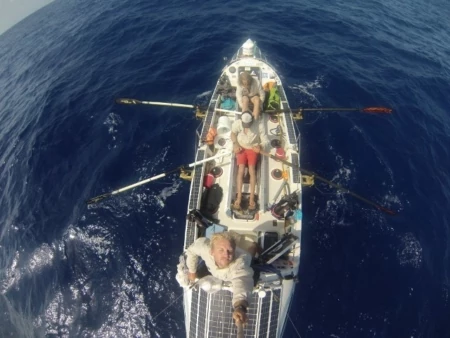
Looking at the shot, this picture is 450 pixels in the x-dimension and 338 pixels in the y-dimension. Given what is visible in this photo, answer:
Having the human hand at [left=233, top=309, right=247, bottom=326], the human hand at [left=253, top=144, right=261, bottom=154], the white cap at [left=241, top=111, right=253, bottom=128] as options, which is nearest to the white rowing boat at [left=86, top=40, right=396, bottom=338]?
the human hand at [left=233, top=309, right=247, bottom=326]

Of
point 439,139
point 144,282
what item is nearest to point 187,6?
point 439,139

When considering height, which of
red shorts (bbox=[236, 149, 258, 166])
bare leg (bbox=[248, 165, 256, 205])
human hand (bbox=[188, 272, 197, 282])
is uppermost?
red shorts (bbox=[236, 149, 258, 166])

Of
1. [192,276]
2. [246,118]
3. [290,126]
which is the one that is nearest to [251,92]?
[290,126]

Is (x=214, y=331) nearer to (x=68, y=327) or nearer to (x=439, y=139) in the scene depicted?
(x=68, y=327)

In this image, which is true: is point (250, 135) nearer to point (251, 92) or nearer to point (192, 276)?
point (251, 92)

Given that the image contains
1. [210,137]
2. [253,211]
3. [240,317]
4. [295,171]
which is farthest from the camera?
[210,137]

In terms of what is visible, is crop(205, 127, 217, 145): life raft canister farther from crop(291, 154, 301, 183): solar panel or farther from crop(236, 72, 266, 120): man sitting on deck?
crop(291, 154, 301, 183): solar panel

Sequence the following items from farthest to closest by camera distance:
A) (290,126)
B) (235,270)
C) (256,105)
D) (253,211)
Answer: (290,126)
(256,105)
(253,211)
(235,270)
